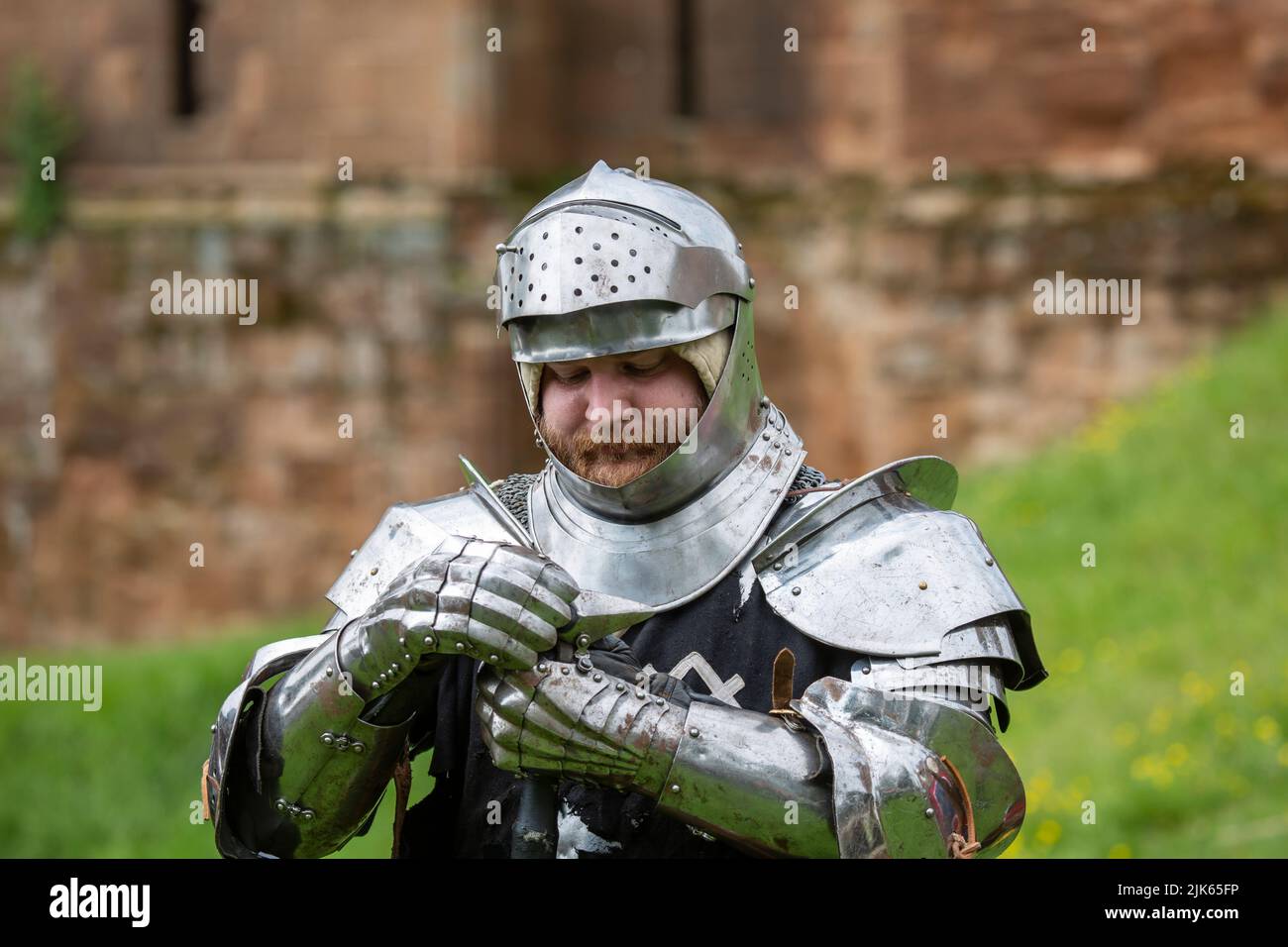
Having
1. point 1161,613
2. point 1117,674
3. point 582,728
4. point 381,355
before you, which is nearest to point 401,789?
point 582,728

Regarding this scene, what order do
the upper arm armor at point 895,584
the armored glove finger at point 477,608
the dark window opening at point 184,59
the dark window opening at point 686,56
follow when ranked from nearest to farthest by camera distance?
the armored glove finger at point 477,608, the upper arm armor at point 895,584, the dark window opening at point 184,59, the dark window opening at point 686,56

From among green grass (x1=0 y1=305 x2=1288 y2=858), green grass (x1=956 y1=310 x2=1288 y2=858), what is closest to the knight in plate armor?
green grass (x1=0 y1=305 x2=1288 y2=858)

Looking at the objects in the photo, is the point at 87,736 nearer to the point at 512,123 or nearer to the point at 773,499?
the point at 512,123

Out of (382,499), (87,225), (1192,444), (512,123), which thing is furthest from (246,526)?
(1192,444)

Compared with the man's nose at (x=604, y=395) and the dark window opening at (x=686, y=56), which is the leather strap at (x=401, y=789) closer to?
the man's nose at (x=604, y=395)

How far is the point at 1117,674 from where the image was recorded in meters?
10.3

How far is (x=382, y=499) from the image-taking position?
49.3 ft

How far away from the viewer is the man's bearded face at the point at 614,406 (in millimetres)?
3881

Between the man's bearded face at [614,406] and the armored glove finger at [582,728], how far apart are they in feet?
1.81

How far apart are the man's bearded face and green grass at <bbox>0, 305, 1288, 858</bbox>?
503 cm

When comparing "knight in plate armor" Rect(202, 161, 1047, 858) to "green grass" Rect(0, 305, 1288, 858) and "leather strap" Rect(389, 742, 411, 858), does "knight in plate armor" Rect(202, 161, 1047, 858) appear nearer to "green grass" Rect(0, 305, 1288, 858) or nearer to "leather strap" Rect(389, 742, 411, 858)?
"leather strap" Rect(389, 742, 411, 858)

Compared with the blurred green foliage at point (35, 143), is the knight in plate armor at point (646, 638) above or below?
below

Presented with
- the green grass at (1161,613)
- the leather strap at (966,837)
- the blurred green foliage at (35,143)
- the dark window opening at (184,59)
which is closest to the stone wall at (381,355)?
the blurred green foliage at (35,143)

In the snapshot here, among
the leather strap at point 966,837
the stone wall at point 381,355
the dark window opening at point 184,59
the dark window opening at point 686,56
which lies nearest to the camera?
the leather strap at point 966,837
